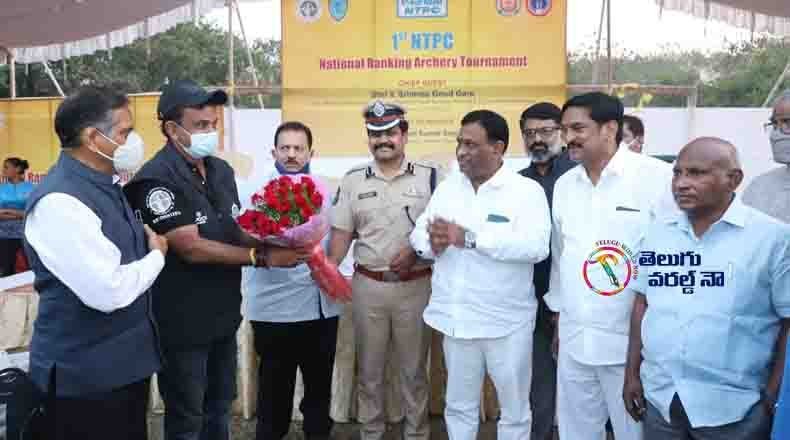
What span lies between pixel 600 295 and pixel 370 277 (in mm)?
1357

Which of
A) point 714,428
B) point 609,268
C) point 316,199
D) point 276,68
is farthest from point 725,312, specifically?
point 276,68

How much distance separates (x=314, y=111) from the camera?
241 inches

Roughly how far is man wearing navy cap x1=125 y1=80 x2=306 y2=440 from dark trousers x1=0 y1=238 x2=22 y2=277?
682cm

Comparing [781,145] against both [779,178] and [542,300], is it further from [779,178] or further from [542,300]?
[542,300]

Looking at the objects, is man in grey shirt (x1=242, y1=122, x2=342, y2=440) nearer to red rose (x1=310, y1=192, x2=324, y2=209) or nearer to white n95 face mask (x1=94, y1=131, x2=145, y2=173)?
red rose (x1=310, y1=192, x2=324, y2=209)

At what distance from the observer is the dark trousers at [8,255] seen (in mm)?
9125

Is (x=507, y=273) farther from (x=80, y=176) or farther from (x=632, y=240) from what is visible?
(x=80, y=176)

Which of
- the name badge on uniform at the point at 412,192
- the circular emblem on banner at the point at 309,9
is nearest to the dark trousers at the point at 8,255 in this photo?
the circular emblem on banner at the point at 309,9

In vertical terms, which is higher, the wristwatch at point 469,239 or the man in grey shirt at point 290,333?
the wristwatch at point 469,239

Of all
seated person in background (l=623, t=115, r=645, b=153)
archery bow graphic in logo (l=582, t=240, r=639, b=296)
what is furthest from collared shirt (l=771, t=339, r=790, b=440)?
seated person in background (l=623, t=115, r=645, b=153)

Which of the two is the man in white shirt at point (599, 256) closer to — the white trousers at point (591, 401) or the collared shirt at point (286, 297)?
the white trousers at point (591, 401)

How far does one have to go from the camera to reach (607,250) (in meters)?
3.18

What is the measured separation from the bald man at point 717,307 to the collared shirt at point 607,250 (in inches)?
17.7
